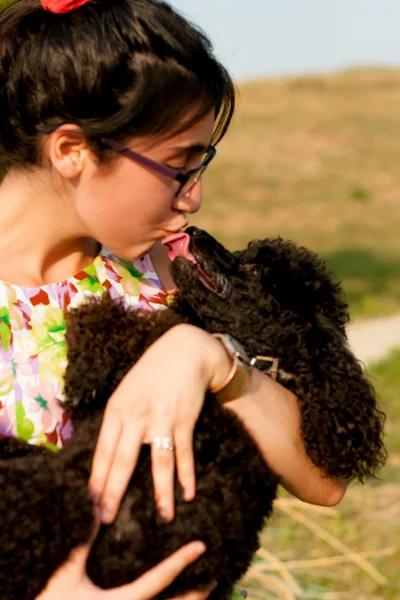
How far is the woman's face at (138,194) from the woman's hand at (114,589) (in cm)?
87

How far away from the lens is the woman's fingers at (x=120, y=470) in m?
2.45

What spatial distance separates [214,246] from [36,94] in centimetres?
65

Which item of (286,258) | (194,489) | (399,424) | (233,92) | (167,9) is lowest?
(399,424)

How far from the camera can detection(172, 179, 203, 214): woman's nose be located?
2.77 meters

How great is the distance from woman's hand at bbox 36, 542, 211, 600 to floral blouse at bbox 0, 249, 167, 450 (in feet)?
1.37

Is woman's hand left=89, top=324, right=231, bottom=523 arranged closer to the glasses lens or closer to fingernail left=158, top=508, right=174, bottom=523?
fingernail left=158, top=508, right=174, bottom=523

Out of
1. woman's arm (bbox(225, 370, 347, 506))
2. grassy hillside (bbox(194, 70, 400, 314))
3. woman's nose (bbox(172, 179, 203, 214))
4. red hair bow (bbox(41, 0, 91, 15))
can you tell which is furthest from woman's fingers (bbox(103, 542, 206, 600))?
grassy hillside (bbox(194, 70, 400, 314))

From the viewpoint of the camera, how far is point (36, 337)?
275cm

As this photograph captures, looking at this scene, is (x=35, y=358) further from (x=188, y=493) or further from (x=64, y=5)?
(x=64, y=5)

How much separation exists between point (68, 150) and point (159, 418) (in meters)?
0.79

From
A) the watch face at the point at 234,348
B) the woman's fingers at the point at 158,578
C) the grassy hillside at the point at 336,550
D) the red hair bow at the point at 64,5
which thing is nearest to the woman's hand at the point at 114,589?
the woman's fingers at the point at 158,578

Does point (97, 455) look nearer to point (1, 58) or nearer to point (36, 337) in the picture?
point (36, 337)

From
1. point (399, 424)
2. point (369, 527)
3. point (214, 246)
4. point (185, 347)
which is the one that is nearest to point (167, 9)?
point (214, 246)

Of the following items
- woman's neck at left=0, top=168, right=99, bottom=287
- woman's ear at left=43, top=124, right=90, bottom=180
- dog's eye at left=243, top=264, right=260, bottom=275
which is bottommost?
dog's eye at left=243, top=264, right=260, bottom=275
